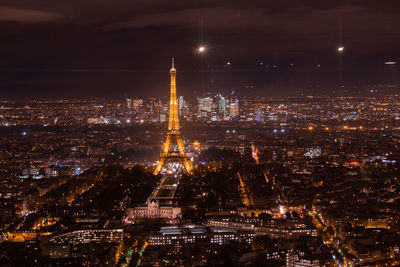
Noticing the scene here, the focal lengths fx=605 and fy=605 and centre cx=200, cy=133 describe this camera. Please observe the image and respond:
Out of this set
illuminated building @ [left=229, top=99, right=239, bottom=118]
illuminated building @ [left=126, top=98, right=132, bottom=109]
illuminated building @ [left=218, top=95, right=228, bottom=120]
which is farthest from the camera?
illuminated building @ [left=126, top=98, right=132, bottom=109]

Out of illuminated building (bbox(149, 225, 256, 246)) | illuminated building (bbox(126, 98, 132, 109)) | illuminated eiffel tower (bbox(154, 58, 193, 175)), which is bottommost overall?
illuminated building (bbox(149, 225, 256, 246))

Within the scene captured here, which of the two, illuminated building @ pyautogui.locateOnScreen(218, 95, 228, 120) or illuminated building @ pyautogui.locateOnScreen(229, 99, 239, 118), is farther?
illuminated building @ pyautogui.locateOnScreen(229, 99, 239, 118)

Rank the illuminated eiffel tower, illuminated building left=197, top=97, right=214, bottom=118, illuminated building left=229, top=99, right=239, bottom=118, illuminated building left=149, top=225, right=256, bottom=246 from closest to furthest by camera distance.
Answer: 1. illuminated building left=149, top=225, right=256, bottom=246
2. the illuminated eiffel tower
3. illuminated building left=197, top=97, right=214, bottom=118
4. illuminated building left=229, top=99, right=239, bottom=118

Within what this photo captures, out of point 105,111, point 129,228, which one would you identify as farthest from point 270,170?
point 105,111

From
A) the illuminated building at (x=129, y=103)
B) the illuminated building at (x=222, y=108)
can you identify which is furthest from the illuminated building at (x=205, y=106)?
the illuminated building at (x=129, y=103)

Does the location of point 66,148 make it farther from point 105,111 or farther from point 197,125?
point 105,111

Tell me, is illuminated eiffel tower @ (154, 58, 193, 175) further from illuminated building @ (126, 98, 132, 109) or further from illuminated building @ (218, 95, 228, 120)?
illuminated building @ (126, 98, 132, 109)

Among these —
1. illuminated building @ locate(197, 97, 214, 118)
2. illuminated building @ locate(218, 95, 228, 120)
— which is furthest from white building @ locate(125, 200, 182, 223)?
illuminated building @ locate(218, 95, 228, 120)

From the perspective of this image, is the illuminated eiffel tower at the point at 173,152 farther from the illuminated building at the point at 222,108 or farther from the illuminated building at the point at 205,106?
the illuminated building at the point at 222,108

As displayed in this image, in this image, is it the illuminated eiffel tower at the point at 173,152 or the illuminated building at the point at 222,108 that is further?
the illuminated building at the point at 222,108

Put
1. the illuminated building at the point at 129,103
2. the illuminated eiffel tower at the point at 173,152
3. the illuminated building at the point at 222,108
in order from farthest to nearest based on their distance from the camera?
1. the illuminated building at the point at 129,103
2. the illuminated building at the point at 222,108
3. the illuminated eiffel tower at the point at 173,152

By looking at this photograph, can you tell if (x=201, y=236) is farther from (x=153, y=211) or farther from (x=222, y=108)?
(x=222, y=108)
